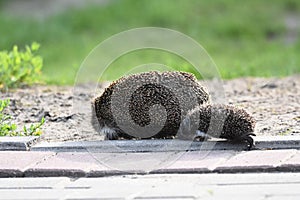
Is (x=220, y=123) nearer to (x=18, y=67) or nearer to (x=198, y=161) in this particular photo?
(x=198, y=161)

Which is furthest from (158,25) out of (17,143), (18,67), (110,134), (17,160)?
(17,160)

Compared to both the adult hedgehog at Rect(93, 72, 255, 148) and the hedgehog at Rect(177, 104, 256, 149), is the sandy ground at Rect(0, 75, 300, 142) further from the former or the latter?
the hedgehog at Rect(177, 104, 256, 149)

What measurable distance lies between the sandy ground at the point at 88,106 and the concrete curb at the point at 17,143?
29 centimetres

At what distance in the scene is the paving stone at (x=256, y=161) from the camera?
4.29m

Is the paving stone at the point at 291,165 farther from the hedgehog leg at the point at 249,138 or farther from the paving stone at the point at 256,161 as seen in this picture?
the hedgehog leg at the point at 249,138

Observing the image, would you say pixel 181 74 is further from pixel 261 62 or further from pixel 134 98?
pixel 261 62

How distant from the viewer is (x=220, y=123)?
473 centimetres

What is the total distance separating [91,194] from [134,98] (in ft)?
3.76

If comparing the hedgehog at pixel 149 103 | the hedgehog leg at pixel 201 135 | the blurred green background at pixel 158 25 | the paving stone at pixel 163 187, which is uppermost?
the blurred green background at pixel 158 25

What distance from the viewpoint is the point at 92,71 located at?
9469mm

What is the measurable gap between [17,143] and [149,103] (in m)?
0.92

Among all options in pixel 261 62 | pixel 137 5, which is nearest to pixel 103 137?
pixel 261 62

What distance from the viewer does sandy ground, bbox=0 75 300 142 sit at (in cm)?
533

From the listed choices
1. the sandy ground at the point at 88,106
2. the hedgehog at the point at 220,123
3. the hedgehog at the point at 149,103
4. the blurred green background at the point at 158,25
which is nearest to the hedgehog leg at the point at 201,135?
the hedgehog at the point at 220,123
